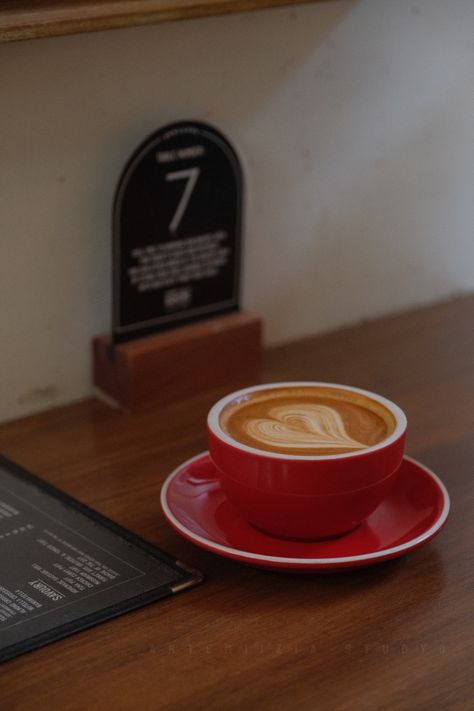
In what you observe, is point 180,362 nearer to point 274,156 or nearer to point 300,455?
point 274,156

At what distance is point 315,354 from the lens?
1.48m

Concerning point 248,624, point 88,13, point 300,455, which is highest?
point 88,13

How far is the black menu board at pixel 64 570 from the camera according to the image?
90 centimetres

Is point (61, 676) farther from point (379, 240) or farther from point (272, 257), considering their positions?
point (379, 240)

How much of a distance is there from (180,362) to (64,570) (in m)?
0.40

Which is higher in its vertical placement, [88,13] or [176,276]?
[88,13]

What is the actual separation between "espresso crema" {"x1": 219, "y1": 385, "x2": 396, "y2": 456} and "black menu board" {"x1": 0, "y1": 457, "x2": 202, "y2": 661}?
125 millimetres

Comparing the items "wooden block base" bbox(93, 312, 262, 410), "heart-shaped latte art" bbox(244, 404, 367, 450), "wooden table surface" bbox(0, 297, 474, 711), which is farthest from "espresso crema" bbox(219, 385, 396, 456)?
"wooden block base" bbox(93, 312, 262, 410)

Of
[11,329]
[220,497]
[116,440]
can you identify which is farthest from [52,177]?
[220,497]

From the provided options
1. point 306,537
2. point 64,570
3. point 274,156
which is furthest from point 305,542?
point 274,156

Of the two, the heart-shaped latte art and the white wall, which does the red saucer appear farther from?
the white wall

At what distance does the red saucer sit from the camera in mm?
941

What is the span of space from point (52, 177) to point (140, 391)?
25 cm

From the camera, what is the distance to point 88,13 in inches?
39.9
